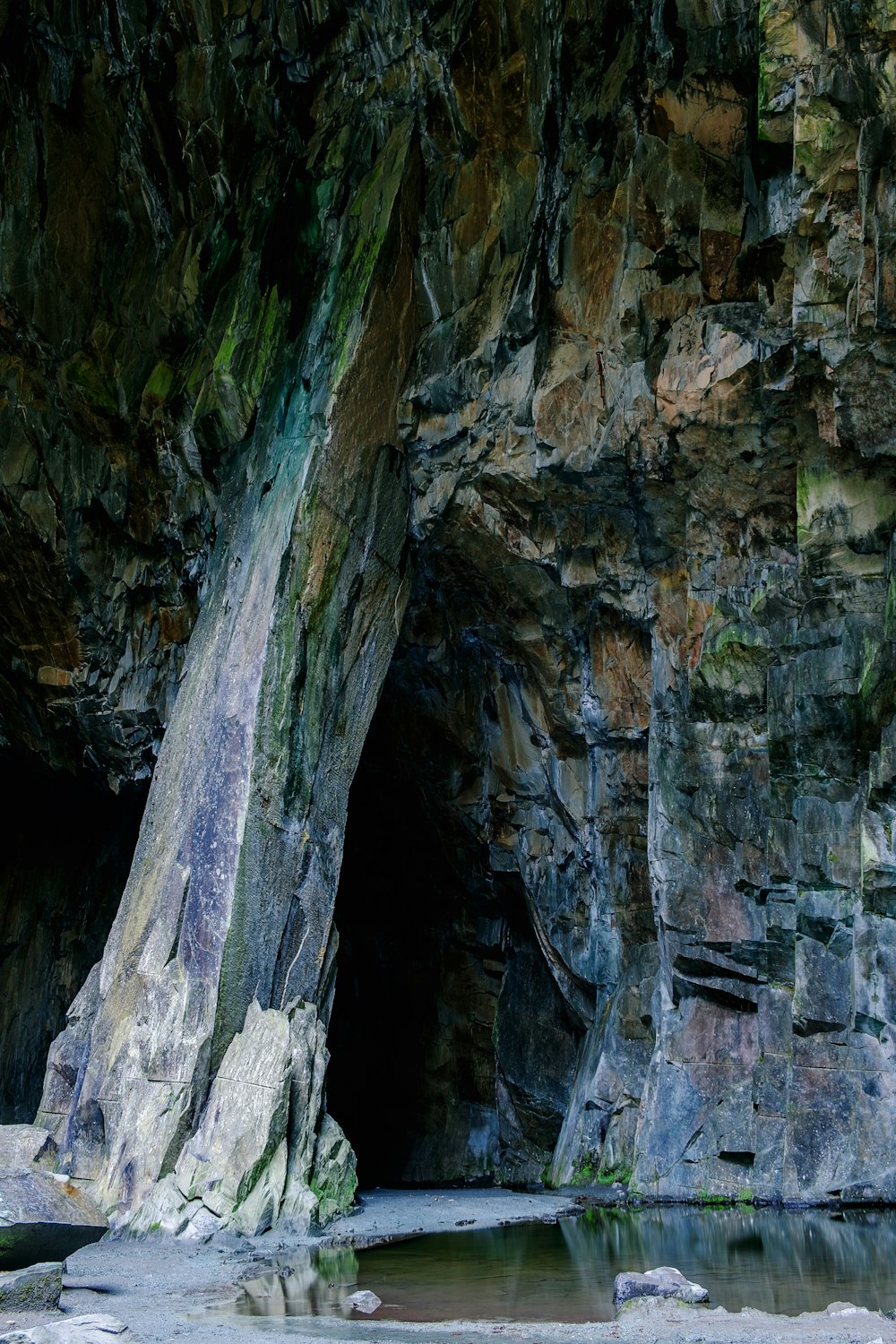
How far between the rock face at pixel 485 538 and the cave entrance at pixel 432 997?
206 millimetres

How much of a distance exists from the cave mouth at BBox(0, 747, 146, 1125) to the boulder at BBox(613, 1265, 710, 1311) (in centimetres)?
1645

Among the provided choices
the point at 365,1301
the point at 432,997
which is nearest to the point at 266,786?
the point at 365,1301

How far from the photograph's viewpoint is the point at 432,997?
72.9ft

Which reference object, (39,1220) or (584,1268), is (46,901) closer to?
(39,1220)

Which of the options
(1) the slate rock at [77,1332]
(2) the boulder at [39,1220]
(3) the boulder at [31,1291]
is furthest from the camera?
(2) the boulder at [39,1220]

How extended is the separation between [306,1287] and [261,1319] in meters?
1.24

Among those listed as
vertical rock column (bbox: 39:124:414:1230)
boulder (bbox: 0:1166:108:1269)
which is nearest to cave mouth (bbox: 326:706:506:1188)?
vertical rock column (bbox: 39:124:414:1230)

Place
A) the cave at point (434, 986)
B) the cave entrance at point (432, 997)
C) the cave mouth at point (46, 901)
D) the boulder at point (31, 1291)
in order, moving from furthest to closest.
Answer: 1. the cave mouth at point (46, 901)
2. the cave entrance at point (432, 997)
3. the cave at point (434, 986)
4. the boulder at point (31, 1291)

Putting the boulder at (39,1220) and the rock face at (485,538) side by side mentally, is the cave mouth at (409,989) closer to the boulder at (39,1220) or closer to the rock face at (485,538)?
the rock face at (485,538)

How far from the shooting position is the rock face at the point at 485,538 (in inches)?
472

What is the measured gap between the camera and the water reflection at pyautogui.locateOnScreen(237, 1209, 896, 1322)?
673cm

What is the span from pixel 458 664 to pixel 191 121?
8.18 m

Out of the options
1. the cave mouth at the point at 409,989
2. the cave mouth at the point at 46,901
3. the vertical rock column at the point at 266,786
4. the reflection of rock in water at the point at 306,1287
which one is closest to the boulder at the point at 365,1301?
the reflection of rock in water at the point at 306,1287

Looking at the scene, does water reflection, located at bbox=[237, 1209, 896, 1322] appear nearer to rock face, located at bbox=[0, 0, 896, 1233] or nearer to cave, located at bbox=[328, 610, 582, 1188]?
rock face, located at bbox=[0, 0, 896, 1233]
